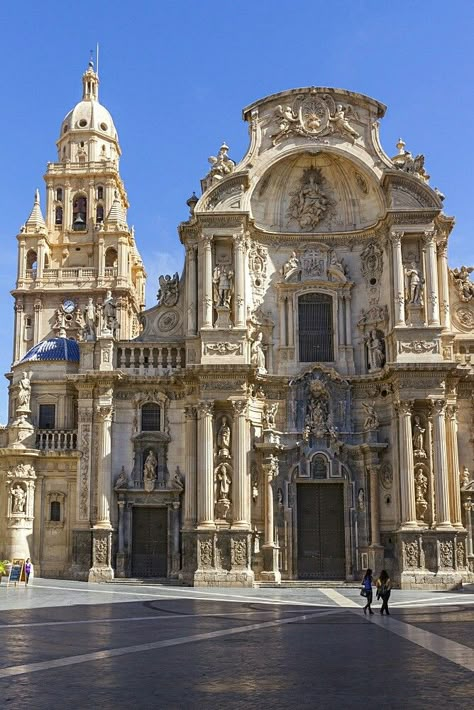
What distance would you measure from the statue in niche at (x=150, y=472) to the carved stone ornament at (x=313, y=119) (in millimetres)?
16043

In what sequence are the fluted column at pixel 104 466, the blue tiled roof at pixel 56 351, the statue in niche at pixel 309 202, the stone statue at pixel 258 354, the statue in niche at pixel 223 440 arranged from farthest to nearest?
1. the blue tiled roof at pixel 56 351
2. the statue in niche at pixel 309 202
3. the stone statue at pixel 258 354
4. the fluted column at pixel 104 466
5. the statue in niche at pixel 223 440

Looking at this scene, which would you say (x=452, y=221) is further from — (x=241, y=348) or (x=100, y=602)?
(x=100, y=602)

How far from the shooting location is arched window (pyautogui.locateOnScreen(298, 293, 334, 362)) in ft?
138

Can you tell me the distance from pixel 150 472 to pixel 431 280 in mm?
15298

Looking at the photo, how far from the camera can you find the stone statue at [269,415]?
40.2m

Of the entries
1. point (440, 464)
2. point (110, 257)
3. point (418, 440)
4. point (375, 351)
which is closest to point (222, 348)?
point (375, 351)

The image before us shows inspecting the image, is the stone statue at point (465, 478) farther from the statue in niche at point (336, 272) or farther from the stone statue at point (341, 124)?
the stone statue at point (341, 124)

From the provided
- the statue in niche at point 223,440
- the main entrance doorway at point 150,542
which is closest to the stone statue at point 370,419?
the statue in niche at point 223,440

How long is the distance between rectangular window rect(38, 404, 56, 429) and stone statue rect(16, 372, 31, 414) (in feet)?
3.25

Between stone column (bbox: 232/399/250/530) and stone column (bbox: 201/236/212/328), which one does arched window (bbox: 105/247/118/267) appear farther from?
stone column (bbox: 232/399/250/530)

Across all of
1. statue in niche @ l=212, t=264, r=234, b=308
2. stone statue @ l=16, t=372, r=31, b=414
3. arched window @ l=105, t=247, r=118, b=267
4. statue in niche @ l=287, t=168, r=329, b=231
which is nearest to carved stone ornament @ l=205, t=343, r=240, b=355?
statue in niche @ l=212, t=264, r=234, b=308

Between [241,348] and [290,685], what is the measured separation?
26.7 metres

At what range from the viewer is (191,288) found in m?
41.1

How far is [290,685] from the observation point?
43.4 feet
